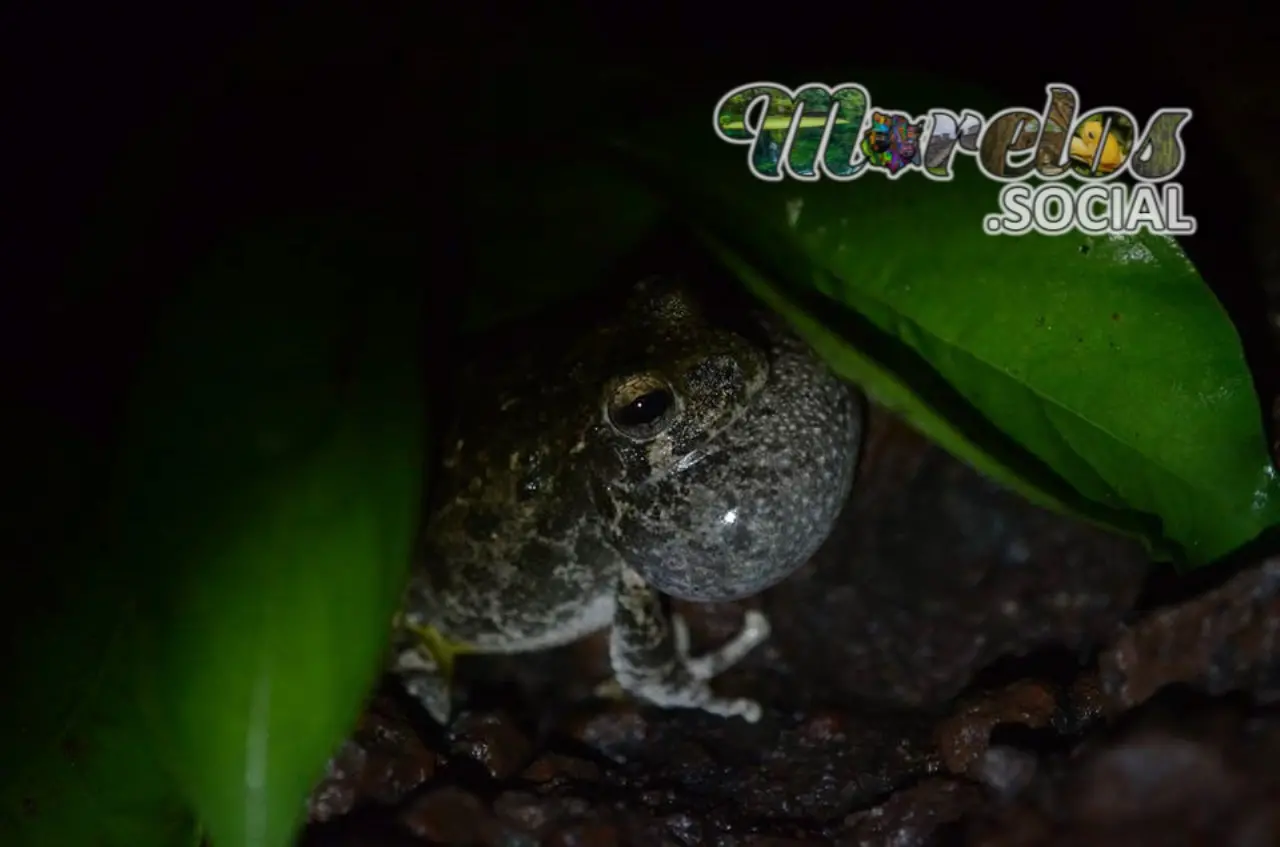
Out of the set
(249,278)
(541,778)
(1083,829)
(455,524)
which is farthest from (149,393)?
(1083,829)

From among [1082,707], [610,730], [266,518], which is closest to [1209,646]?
[1082,707]

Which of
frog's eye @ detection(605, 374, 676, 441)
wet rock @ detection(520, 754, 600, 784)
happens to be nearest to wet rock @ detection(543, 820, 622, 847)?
wet rock @ detection(520, 754, 600, 784)

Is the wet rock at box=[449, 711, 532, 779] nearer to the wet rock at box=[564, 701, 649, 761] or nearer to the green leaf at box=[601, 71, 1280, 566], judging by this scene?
the wet rock at box=[564, 701, 649, 761]

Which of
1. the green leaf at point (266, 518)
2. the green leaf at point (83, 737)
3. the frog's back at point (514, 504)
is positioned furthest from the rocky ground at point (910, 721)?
the green leaf at point (266, 518)

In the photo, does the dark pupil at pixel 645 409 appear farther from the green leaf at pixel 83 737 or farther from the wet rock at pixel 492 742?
the green leaf at pixel 83 737

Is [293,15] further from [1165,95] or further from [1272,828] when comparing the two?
[1272,828]
